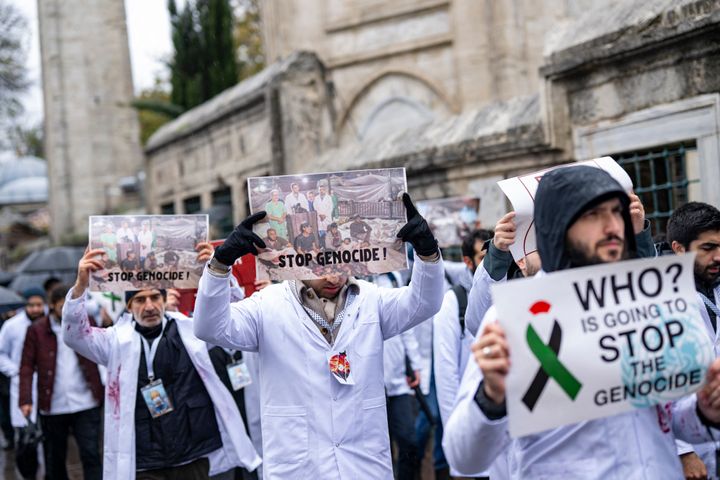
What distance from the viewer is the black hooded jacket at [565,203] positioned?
8.41ft

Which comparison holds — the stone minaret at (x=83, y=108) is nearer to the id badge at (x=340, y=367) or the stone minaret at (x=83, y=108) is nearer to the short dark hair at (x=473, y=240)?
the short dark hair at (x=473, y=240)

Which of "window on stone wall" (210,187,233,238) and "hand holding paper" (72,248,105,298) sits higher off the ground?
"window on stone wall" (210,187,233,238)

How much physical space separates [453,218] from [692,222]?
3604 mm

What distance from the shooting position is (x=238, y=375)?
6117mm

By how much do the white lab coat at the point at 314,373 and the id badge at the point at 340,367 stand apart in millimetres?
22

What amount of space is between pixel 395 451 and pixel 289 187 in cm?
553

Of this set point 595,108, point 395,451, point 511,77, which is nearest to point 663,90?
point 595,108

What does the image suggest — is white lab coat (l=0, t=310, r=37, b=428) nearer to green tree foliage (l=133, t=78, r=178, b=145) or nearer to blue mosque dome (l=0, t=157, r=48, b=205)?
green tree foliage (l=133, t=78, r=178, b=145)

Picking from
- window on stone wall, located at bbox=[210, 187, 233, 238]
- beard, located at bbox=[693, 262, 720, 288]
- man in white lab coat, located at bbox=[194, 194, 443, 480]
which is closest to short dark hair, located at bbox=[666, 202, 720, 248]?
beard, located at bbox=[693, 262, 720, 288]

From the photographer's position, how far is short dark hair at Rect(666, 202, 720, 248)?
436 centimetres

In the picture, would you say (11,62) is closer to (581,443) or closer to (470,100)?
(470,100)

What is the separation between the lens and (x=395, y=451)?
360 inches

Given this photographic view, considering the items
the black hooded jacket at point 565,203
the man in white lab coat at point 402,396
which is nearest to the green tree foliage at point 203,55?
the man in white lab coat at point 402,396

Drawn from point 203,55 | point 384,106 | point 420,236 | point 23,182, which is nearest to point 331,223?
point 420,236
